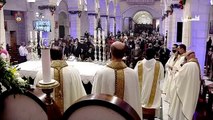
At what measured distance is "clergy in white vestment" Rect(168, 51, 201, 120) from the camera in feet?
17.1

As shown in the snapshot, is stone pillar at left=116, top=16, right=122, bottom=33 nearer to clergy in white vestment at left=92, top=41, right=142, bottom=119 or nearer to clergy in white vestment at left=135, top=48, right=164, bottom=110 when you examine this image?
clergy in white vestment at left=135, top=48, right=164, bottom=110

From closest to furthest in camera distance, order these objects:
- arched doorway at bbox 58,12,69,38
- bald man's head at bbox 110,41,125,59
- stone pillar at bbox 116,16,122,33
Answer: bald man's head at bbox 110,41,125,59, arched doorway at bbox 58,12,69,38, stone pillar at bbox 116,16,122,33

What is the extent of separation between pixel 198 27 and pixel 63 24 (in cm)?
1894

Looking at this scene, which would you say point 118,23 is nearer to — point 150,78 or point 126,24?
point 126,24

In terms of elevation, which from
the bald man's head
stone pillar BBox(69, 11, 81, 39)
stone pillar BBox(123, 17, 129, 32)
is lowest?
the bald man's head

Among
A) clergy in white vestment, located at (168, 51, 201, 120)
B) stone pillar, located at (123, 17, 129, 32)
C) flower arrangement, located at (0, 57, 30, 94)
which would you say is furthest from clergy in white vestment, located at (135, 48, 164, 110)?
stone pillar, located at (123, 17, 129, 32)

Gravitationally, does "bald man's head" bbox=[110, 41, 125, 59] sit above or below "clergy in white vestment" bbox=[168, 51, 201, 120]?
above

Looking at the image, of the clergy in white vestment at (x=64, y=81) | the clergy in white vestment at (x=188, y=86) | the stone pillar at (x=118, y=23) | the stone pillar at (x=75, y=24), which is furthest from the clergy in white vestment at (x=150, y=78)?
the stone pillar at (x=118, y=23)

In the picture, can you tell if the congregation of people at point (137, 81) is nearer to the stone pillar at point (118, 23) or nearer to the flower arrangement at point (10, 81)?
the flower arrangement at point (10, 81)

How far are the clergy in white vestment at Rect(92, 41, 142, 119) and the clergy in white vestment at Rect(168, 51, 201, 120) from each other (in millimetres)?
2262

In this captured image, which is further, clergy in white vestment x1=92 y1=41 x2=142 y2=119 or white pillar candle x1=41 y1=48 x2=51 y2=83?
clergy in white vestment x1=92 y1=41 x2=142 y2=119

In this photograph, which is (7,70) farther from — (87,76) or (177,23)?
(177,23)

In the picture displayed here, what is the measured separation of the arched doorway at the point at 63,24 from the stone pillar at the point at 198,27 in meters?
18.0

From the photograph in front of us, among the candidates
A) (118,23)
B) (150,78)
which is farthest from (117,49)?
(118,23)
